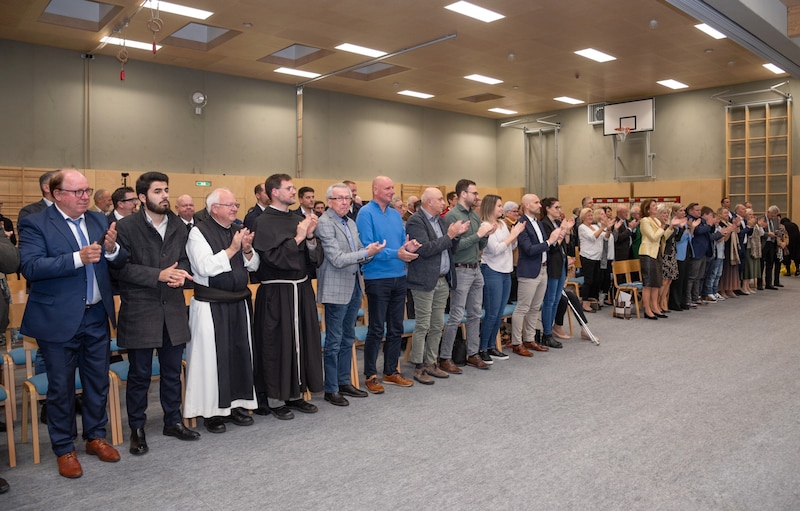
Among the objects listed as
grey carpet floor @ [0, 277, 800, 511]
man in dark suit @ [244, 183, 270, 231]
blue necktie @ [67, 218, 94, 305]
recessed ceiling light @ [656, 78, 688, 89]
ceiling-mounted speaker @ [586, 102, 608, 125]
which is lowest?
grey carpet floor @ [0, 277, 800, 511]

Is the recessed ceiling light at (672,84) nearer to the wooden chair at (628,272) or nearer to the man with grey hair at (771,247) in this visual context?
the man with grey hair at (771,247)

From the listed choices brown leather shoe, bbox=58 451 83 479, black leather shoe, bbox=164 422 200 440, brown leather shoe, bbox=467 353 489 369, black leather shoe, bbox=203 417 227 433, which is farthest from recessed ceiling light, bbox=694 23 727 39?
brown leather shoe, bbox=58 451 83 479

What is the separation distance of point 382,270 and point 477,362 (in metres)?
1.41

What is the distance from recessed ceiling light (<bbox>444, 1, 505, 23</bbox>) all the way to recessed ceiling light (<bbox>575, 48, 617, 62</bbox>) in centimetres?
262

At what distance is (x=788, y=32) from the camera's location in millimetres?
8180

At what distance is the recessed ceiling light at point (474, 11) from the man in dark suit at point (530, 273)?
4161mm

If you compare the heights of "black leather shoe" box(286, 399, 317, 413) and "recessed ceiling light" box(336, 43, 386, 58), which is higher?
"recessed ceiling light" box(336, 43, 386, 58)

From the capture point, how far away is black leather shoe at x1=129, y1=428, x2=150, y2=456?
11.2ft

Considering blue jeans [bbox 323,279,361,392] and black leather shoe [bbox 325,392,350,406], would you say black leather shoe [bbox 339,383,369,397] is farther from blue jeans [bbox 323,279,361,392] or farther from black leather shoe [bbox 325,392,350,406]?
black leather shoe [bbox 325,392,350,406]

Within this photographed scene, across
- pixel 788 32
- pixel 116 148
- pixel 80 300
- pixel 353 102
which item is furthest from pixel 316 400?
pixel 353 102

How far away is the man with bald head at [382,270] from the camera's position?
178 inches

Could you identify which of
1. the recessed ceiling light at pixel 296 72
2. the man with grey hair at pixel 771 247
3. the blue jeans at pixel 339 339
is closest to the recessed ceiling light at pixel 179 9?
the recessed ceiling light at pixel 296 72

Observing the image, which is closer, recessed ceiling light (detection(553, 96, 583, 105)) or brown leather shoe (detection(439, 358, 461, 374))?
brown leather shoe (detection(439, 358, 461, 374))

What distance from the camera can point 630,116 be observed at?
15383 mm
